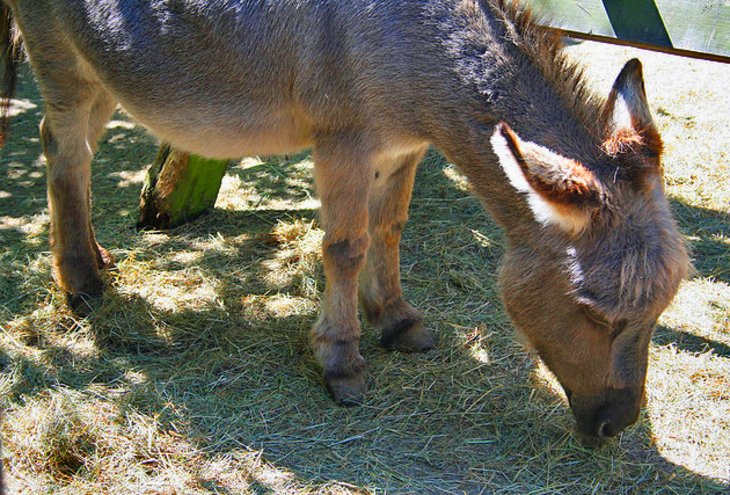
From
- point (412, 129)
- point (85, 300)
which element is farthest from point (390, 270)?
point (85, 300)

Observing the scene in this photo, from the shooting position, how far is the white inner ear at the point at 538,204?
9.64ft

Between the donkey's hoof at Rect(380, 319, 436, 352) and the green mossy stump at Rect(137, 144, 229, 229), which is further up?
the green mossy stump at Rect(137, 144, 229, 229)

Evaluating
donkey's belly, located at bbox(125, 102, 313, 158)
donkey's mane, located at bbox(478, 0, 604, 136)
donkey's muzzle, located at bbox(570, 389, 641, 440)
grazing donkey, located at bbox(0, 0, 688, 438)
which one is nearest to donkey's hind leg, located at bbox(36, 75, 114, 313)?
grazing donkey, located at bbox(0, 0, 688, 438)

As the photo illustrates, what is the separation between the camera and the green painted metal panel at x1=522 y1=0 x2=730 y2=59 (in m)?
4.48

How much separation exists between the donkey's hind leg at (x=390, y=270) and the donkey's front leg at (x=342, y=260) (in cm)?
45

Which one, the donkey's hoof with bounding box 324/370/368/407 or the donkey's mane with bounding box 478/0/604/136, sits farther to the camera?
the donkey's hoof with bounding box 324/370/368/407

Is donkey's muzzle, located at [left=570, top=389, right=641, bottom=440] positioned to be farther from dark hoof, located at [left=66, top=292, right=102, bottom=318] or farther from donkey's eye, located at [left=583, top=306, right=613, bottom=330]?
dark hoof, located at [left=66, top=292, right=102, bottom=318]

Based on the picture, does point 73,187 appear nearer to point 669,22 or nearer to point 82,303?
point 82,303

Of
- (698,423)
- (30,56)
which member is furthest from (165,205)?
(698,423)

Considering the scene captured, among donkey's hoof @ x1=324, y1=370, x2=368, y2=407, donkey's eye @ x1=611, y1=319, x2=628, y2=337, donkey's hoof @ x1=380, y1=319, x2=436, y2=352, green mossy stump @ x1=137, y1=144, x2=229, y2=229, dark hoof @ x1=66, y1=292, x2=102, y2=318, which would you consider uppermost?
donkey's eye @ x1=611, y1=319, x2=628, y2=337

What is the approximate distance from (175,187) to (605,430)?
403 cm

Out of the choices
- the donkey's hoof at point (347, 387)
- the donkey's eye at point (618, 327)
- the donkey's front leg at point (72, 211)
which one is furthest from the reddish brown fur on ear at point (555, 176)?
the donkey's front leg at point (72, 211)

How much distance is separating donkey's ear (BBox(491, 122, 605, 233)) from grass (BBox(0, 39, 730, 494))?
1.43 m

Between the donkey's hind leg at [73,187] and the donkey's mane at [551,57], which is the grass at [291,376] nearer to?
the donkey's hind leg at [73,187]
